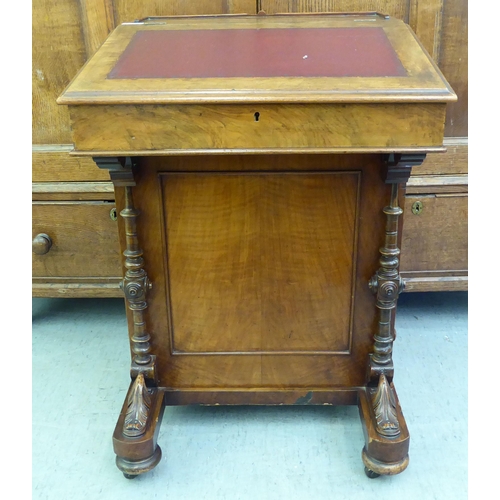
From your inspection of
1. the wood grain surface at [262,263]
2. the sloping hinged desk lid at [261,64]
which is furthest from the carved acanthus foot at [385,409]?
the sloping hinged desk lid at [261,64]

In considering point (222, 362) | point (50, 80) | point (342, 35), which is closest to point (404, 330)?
point (222, 362)

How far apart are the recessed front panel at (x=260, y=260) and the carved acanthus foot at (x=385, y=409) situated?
0.16m

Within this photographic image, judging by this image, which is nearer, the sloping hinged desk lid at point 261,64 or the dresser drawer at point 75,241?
the sloping hinged desk lid at point 261,64

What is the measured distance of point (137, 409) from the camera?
5.55ft

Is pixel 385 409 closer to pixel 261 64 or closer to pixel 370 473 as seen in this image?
pixel 370 473

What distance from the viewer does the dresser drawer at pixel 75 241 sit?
7.23 ft

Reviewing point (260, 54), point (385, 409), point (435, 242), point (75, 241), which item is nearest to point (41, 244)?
point (75, 241)

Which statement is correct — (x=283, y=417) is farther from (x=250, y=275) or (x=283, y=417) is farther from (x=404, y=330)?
(x=404, y=330)

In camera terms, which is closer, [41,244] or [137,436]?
[137,436]

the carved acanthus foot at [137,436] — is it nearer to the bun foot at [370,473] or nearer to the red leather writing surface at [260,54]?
the bun foot at [370,473]

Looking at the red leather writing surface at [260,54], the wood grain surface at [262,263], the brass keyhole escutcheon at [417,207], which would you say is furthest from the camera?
the brass keyhole escutcheon at [417,207]

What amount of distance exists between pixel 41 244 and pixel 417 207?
1.44 m

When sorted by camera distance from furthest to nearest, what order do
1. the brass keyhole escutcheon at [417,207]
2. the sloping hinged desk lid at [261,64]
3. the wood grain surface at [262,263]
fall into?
1. the brass keyhole escutcheon at [417,207]
2. the wood grain surface at [262,263]
3. the sloping hinged desk lid at [261,64]

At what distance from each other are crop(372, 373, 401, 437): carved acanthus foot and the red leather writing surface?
2.97 feet
